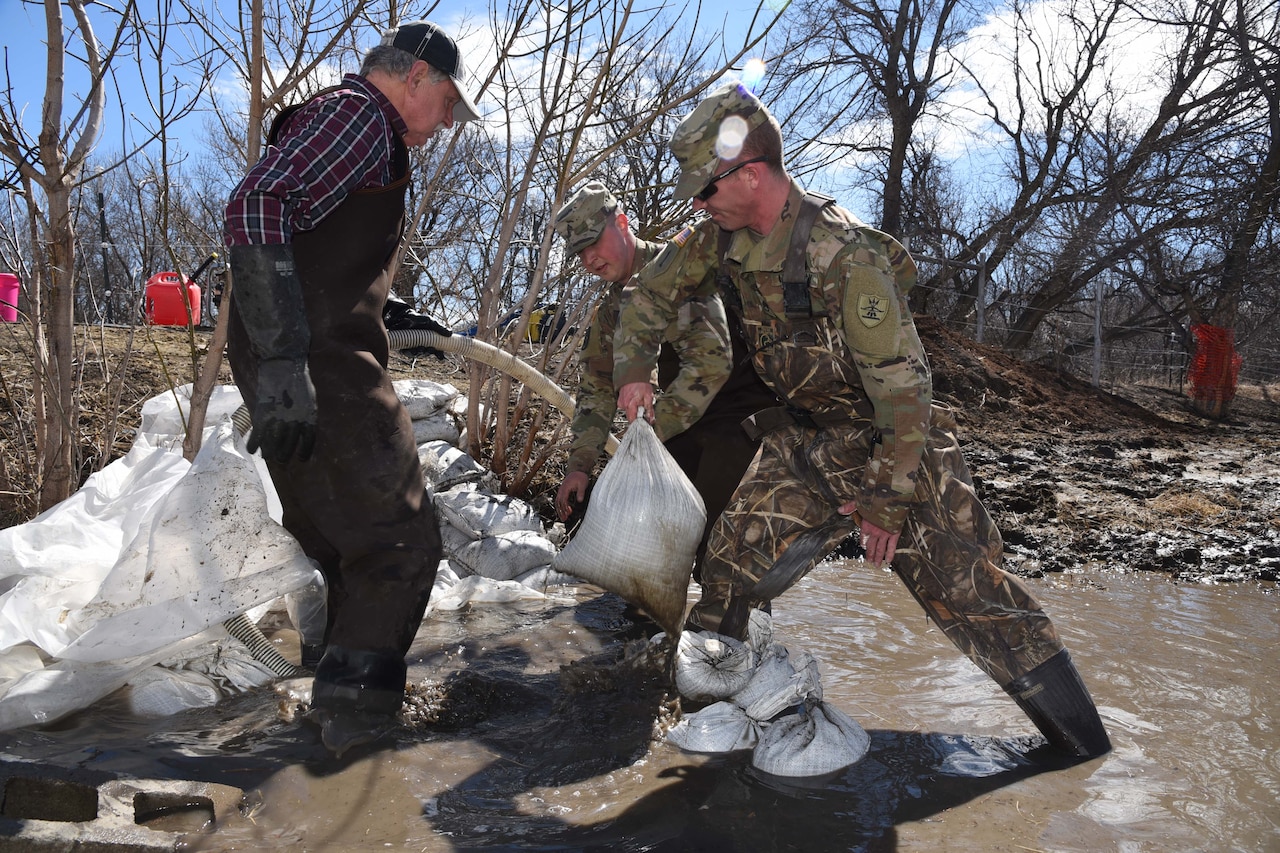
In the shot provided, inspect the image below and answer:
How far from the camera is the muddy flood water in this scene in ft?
6.32

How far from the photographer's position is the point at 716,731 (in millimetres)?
2359

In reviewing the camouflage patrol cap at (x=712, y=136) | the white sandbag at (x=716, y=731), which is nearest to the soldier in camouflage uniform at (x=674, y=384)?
the camouflage patrol cap at (x=712, y=136)

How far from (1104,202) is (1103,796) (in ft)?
49.5

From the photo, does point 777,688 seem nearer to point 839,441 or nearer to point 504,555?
point 839,441

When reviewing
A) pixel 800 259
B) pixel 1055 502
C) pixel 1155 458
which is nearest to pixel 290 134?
pixel 800 259

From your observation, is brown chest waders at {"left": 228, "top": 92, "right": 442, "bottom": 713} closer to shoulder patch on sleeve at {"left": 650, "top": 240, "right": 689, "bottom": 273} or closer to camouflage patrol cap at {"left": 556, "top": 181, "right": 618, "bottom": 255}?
shoulder patch on sleeve at {"left": 650, "top": 240, "right": 689, "bottom": 273}

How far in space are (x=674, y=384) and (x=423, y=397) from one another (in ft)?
5.77

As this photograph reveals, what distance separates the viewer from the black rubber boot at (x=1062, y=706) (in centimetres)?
233

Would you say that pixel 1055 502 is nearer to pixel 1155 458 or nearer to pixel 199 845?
pixel 1155 458

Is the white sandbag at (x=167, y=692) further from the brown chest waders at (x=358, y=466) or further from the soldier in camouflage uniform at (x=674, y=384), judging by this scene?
the soldier in camouflage uniform at (x=674, y=384)

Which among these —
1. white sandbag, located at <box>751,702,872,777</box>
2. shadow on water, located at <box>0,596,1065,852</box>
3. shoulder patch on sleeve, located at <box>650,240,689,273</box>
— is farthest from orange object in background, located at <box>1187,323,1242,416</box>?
white sandbag, located at <box>751,702,872,777</box>

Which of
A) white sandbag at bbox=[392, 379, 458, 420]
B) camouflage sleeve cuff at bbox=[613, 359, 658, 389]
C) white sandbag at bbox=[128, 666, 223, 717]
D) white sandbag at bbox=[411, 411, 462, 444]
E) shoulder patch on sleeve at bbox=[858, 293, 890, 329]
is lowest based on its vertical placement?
white sandbag at bbox=[128, 666, 223, 717]

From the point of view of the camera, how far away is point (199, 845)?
1.76 meters

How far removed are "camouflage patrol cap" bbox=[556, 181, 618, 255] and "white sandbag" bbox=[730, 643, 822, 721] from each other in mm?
1580
